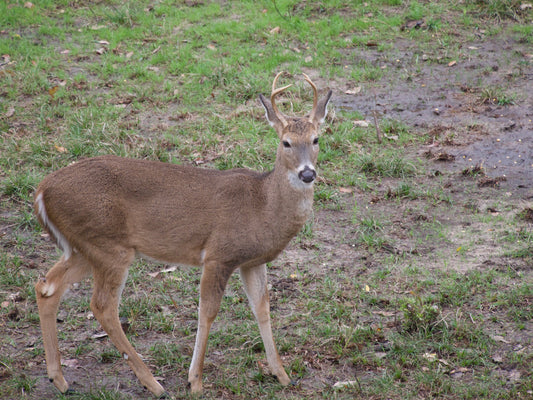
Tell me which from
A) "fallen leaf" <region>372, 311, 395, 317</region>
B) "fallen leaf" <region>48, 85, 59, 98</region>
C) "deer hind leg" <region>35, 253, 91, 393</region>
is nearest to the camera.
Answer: "deer hind leg" <region>35, 253, 91, 393</region>

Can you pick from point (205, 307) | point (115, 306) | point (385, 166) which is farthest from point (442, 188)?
point (115, 306)

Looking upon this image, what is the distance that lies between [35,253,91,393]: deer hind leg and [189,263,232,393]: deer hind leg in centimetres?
88

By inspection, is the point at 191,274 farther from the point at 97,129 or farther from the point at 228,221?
the point at 97,129

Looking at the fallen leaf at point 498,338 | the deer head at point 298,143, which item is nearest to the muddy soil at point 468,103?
the fallen leaf at point 498,338

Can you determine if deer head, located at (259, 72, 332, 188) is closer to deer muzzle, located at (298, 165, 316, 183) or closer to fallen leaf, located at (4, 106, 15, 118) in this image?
deer muzzle, located at (298, 165, 316, 183)

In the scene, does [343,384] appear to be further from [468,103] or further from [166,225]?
[468,103]

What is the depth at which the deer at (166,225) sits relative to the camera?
493cm

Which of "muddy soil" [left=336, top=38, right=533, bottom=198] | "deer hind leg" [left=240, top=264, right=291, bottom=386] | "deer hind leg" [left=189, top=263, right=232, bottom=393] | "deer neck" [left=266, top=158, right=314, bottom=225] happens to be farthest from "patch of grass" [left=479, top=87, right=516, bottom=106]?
"deer hind leg" [left=189, top=263, right=232, bottom=393]

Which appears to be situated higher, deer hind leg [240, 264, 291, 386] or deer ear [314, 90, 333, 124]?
deer ear [314, 90, 333, 124]

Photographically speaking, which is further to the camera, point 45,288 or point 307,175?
point 45,288

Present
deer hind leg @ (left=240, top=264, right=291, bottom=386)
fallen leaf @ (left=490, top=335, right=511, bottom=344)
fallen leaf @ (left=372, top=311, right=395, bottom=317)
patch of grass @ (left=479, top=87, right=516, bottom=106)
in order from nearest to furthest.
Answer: deer hind leg @ (left=240, top=264, right=291, bottom=386) < fallen leaf @ (left=490, top=335, right=511, bottom=344) < fallen leaf @ (left=372, top=311, right=395, bottom=317) < patch of grass @ (left=479, top=87, right=516, bottom=106)

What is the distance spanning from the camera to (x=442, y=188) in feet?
24.7

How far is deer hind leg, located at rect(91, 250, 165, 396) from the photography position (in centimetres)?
495

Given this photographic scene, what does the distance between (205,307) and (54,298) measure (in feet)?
3.54
